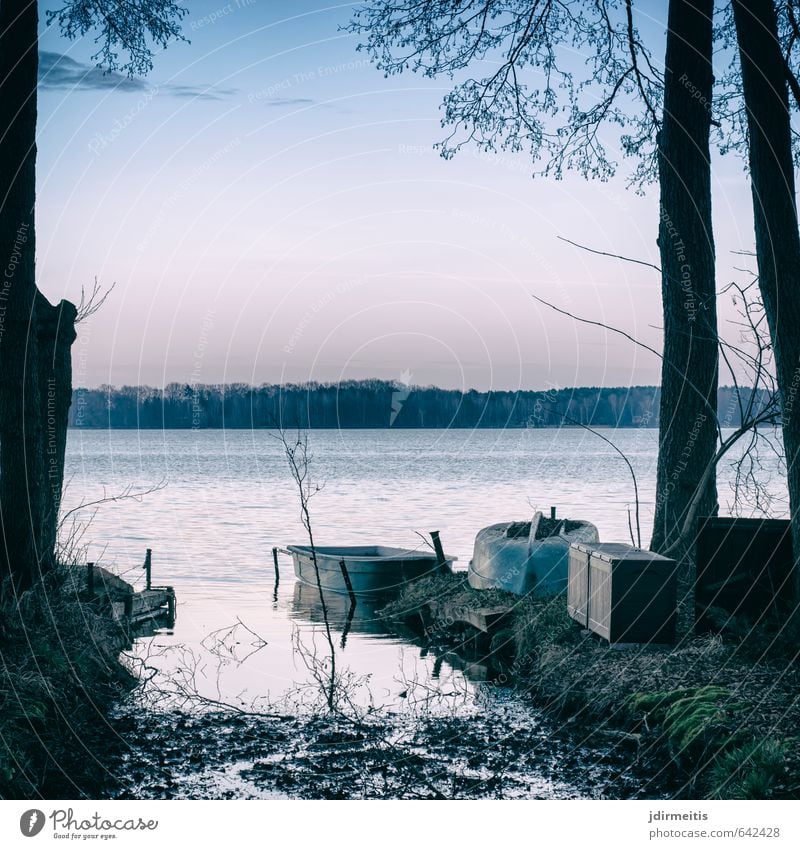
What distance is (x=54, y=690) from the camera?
396 inches

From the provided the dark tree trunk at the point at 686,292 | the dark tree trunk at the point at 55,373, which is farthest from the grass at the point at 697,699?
the dark tree trunk at the point at 55,373

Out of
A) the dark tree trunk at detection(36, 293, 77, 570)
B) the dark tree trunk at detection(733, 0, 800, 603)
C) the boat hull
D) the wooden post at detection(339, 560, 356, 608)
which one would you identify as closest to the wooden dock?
the dark tree trunk at detection(36, 293, 77, 570)

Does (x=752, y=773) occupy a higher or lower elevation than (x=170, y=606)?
higher

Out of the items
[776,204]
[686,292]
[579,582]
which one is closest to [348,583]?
[579,582]

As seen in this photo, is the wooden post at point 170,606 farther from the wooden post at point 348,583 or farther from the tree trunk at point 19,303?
the tree trunk at point 19,303

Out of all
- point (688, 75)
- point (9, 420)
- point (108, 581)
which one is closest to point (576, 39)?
point (688, 75)

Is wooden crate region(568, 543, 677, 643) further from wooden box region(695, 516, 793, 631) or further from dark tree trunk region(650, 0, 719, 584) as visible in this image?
dark tree trunk region(650, 0, 719, 584)

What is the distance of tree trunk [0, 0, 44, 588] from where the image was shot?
1113cm

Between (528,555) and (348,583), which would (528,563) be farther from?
(348,583)

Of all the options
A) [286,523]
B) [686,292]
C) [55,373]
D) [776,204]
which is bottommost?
[286,523]

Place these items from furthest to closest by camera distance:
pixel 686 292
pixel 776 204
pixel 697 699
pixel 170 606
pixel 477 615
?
1. pixel 170 606
2. pixel 477 615
3. pixel 686 292
4. pixel 776 204
5. pixel 697 699

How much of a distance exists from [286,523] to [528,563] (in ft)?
123
